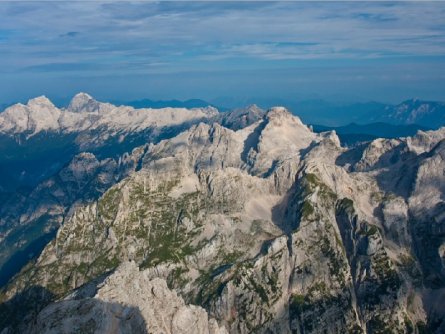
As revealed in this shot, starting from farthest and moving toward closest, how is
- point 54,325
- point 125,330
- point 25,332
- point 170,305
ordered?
point 170,305 < point 25,332 < point 125,330 < point 54,325

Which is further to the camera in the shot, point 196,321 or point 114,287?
point 196,321

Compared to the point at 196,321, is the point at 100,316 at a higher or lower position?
higher

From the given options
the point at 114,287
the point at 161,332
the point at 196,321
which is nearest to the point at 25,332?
the point at 114,287

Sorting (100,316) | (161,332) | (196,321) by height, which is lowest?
(196,321)

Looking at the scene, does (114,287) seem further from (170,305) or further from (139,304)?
(170,305)

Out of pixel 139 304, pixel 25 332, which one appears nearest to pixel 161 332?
pixel 139 304

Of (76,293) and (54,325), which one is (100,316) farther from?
(76,293)

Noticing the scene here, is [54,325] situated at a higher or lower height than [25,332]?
higher

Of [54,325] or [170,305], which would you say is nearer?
[54,325]

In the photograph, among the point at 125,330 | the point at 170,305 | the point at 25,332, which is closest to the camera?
the point at 125,330
